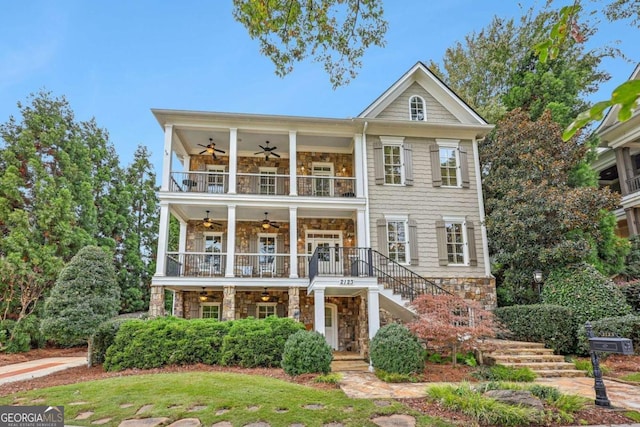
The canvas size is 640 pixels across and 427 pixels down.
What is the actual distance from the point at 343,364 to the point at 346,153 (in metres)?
8.42

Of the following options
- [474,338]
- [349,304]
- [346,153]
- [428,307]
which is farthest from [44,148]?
[474,338]

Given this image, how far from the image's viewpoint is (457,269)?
46.9 feet

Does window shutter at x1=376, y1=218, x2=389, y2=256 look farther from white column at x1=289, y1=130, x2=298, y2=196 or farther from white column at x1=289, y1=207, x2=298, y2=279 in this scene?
white column at x1=289, y1=130, x2=298, y2=196

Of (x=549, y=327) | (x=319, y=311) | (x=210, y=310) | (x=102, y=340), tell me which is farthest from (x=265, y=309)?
(x=549, y=327)

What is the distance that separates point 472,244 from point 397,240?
276 centimetres

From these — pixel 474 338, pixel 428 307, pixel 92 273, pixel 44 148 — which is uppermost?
pixel 44 148

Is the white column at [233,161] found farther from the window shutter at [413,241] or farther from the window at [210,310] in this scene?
the window shutter at [413,241]

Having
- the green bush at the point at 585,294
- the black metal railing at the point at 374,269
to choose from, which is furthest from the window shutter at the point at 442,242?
the green bush at the point at 585,294

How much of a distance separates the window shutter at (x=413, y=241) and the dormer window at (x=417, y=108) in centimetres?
→ 416

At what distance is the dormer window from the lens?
615 inches

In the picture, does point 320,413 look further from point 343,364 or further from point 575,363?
point 575,363

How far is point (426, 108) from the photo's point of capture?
15.7m

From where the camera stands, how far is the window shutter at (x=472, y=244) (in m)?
14.4

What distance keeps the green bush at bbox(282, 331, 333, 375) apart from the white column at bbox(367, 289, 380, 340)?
231cm
